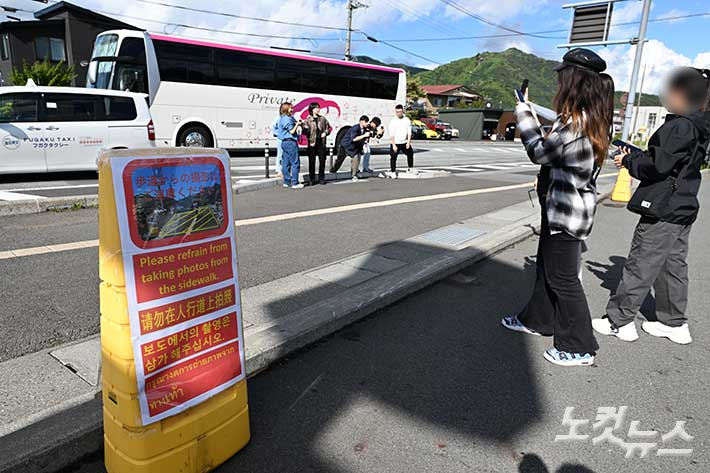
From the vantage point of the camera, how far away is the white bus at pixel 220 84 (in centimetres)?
1365

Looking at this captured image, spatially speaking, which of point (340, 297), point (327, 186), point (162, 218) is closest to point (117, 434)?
point (162, 218)

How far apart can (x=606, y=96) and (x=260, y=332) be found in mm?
2726

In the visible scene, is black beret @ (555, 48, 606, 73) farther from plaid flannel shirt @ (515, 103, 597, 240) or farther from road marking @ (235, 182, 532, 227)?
road marking @ (235, 182, 532, 227)

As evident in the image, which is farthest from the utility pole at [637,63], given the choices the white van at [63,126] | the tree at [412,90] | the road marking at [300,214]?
the tree at [412,90]

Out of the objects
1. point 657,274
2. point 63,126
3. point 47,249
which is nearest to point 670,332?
point 657,274

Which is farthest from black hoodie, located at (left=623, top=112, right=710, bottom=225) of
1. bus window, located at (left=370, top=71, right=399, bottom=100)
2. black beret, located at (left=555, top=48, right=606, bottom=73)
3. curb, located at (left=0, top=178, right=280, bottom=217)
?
bus window, located at (left=370, top=71, right=399, bottom=100)

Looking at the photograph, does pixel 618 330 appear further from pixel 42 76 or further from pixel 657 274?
pixel 42 76

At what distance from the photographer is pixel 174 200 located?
1.94m

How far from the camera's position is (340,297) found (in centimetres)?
396

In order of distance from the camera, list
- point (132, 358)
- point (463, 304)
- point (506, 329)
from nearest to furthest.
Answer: point (132, 358), point (506, 329), point (463, 304)

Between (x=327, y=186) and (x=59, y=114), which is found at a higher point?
(x=59, y=114)

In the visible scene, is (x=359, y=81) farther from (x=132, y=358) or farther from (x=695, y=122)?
(x=132, y=358)

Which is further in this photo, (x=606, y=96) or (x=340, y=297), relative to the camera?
(x=340, y=297)

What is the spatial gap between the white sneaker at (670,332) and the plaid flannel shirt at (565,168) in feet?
4.57
